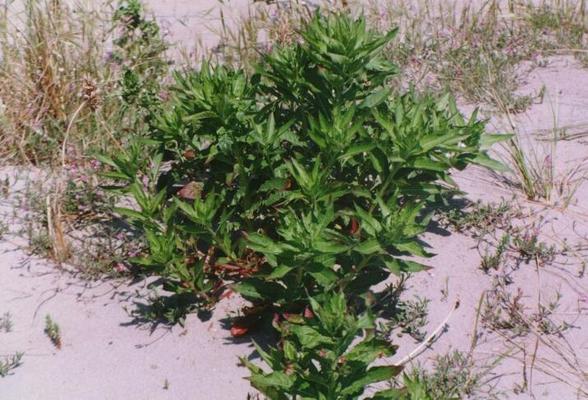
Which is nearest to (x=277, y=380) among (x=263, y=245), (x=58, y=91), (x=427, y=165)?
(x=263, y=245)

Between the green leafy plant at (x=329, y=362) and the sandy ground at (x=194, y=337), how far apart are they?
1.72 feet

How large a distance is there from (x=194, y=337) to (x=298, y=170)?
0.89 meters

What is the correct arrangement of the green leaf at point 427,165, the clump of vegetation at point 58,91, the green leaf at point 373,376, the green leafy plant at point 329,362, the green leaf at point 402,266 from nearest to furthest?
the green leafy plant at point 329,362, the green leaf at point 373,376, the green leaf at point 402,266, the green leaf at point 427,165, the clump of vegetation at point 58,91

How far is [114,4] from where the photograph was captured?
22.1 feet

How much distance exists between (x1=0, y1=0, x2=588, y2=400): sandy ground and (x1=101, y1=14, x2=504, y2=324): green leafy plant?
0.97 ft

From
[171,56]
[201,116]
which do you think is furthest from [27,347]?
[171,56]

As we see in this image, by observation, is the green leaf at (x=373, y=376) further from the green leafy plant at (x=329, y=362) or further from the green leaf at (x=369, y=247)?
the green leaf at (x=369, y=247)

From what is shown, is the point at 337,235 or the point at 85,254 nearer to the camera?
the point at 337,235

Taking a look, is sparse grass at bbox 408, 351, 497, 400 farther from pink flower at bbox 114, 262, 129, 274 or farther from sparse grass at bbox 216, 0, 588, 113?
sparse grass at bbox 216, 0, 588, 113

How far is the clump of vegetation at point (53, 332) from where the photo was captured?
3.69 meters

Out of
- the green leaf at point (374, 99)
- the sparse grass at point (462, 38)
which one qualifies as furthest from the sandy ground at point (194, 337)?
the sparse grass at point (462, 38)

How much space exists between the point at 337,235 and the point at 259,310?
0.52 m

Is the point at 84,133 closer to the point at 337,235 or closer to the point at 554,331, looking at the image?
the point at 337,235

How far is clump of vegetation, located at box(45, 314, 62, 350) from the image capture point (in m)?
3.69
